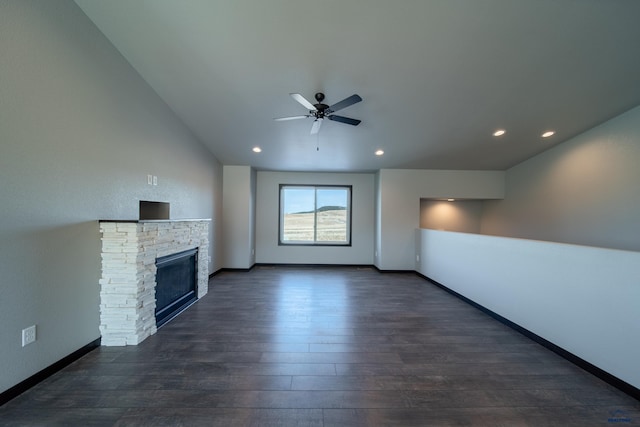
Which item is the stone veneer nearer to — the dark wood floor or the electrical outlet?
the dark wood floor

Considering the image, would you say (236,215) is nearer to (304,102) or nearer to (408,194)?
(304,102)

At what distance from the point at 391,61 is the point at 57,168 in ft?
11.1

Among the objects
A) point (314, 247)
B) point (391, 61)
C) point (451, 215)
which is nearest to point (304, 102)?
point (391, 61)

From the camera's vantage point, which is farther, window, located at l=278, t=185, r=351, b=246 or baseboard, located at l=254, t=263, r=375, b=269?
window, located at l=278, t=185, r=351, b=246

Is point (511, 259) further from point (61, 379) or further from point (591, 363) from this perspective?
point (61, 379)

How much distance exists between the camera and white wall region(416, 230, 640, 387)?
1.88 metres

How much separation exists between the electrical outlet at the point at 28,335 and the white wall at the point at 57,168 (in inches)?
1.6

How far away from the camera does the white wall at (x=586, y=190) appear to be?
3.49 meters

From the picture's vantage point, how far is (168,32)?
7.80 ft

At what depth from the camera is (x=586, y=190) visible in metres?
4.05

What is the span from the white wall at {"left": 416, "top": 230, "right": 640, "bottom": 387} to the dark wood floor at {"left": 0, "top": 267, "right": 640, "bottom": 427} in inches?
9.0

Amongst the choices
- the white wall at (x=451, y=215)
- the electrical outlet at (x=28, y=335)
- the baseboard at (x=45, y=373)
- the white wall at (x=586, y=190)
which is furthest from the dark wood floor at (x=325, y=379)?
the white wall at (x=451, y=215)

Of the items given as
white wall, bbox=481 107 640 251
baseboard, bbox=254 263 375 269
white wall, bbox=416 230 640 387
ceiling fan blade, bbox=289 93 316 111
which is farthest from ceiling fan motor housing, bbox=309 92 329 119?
white wall, bbox=481 107 640 251

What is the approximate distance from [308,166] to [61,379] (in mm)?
4867
